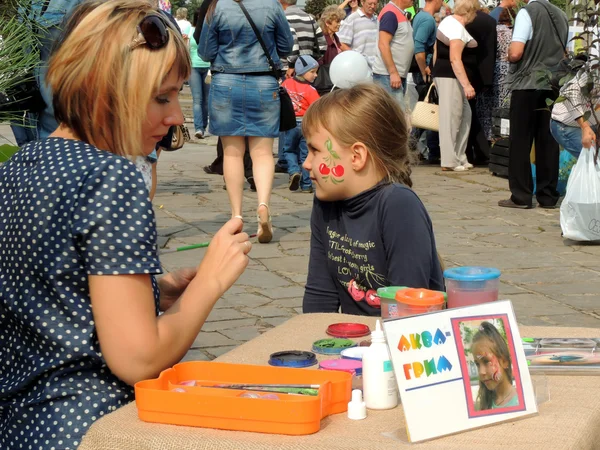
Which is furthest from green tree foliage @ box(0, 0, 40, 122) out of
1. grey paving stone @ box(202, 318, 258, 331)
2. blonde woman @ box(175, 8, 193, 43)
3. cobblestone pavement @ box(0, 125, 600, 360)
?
blonde woman @ box(175, 8, 193, 43)

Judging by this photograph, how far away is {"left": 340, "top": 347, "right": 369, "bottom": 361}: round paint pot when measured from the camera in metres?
2.25

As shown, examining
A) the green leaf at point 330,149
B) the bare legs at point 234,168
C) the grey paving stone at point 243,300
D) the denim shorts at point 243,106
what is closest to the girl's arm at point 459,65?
the denim shorts at point 243,106

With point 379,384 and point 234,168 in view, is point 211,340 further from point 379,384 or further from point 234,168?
point 379,384

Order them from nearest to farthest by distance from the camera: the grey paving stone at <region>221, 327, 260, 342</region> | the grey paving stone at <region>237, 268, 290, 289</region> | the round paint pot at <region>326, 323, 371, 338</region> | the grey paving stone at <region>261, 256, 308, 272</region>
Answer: the round paint pot at <region>326, 323, 371, 338</region> → the grey paving stone at <region>221, 327, 260, 342</region> → the grey paving stone at <region>237, 268, 290, 289</region> → the grey paving stone at <region>261, 256, 308, 272</region>

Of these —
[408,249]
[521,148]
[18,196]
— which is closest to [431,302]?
[408,249]

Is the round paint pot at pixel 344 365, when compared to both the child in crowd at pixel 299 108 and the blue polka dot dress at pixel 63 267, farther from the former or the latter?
the child in crowd at pixel 299 108

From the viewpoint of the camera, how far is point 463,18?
34.1 ft

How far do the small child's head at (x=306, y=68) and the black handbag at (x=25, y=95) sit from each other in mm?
5311

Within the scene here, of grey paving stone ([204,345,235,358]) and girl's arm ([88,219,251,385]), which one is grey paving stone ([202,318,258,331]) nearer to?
grey paving stone ([204,345,235,358])

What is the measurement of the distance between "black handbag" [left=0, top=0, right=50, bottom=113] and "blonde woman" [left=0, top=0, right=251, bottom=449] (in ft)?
3.64

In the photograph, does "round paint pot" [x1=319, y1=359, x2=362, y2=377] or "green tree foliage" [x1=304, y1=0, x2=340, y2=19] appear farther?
"green tree foliage" [x1=304, y1=0, x2=340, y2=19]

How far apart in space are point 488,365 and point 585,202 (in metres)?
5.43

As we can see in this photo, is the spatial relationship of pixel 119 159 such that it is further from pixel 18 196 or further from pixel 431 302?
pixel 431 302

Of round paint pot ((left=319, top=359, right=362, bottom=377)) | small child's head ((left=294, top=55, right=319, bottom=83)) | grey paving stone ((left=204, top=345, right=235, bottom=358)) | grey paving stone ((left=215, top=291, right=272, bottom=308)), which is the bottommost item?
Answer: grey paving stone ((left=215, top=291, right=272, bottom=308))
